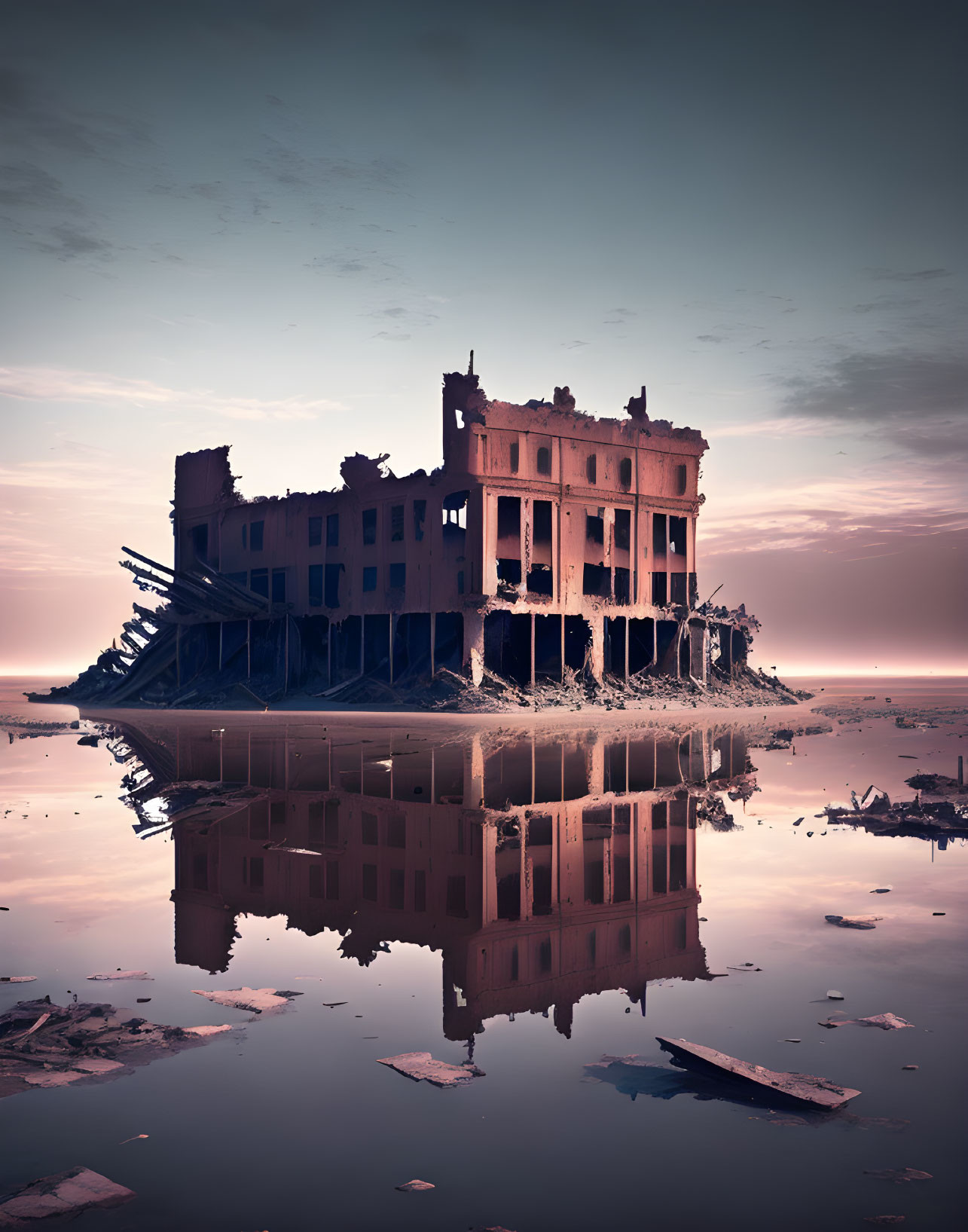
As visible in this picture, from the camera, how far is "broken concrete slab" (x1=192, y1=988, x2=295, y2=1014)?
227 inches

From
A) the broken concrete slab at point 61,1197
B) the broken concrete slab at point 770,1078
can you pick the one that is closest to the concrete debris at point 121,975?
the broken concrete slab at point 61,1197

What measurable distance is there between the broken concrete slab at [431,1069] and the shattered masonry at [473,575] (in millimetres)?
31857

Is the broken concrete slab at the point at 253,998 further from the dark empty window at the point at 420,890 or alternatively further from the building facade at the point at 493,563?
the building facade at the point at 493,563

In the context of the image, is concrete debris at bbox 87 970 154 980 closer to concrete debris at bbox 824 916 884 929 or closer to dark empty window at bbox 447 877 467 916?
dark empty window at bbox 447 877 467 916

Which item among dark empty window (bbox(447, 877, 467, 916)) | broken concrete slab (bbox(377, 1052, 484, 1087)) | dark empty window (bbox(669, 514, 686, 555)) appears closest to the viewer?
broken concrete slab (bbox(377, 1052, 484, 1087))

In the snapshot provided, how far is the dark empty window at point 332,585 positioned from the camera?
4309cm

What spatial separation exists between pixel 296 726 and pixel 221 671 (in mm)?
17335

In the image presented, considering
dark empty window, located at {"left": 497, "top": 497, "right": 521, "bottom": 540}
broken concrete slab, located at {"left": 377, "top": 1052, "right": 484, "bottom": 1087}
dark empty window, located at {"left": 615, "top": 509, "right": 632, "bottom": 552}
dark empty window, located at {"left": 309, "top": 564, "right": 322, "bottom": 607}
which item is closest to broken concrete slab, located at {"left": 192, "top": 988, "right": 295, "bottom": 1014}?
broken concrete slab, located at {"left": 377, "top": 1052, "right": 484, "bottom": 1087}

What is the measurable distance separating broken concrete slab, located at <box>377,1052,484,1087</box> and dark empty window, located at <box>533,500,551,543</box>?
1387 inches

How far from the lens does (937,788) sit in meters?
14.9

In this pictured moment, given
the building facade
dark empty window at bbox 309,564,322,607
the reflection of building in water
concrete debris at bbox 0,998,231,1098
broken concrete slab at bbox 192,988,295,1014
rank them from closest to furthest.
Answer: concrete debris at bbox 0,998,231,1098
broken concrete slab at bbox 192,988,295,1014
the reflection of building in water
the building facade
dark empty window at bbox 309,564,322,607

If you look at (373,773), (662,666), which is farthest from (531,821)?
(662,666)

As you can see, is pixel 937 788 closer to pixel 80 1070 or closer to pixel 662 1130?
pixel 662 1130

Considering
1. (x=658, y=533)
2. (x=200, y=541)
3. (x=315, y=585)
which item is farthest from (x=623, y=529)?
(x=200, y=541)
